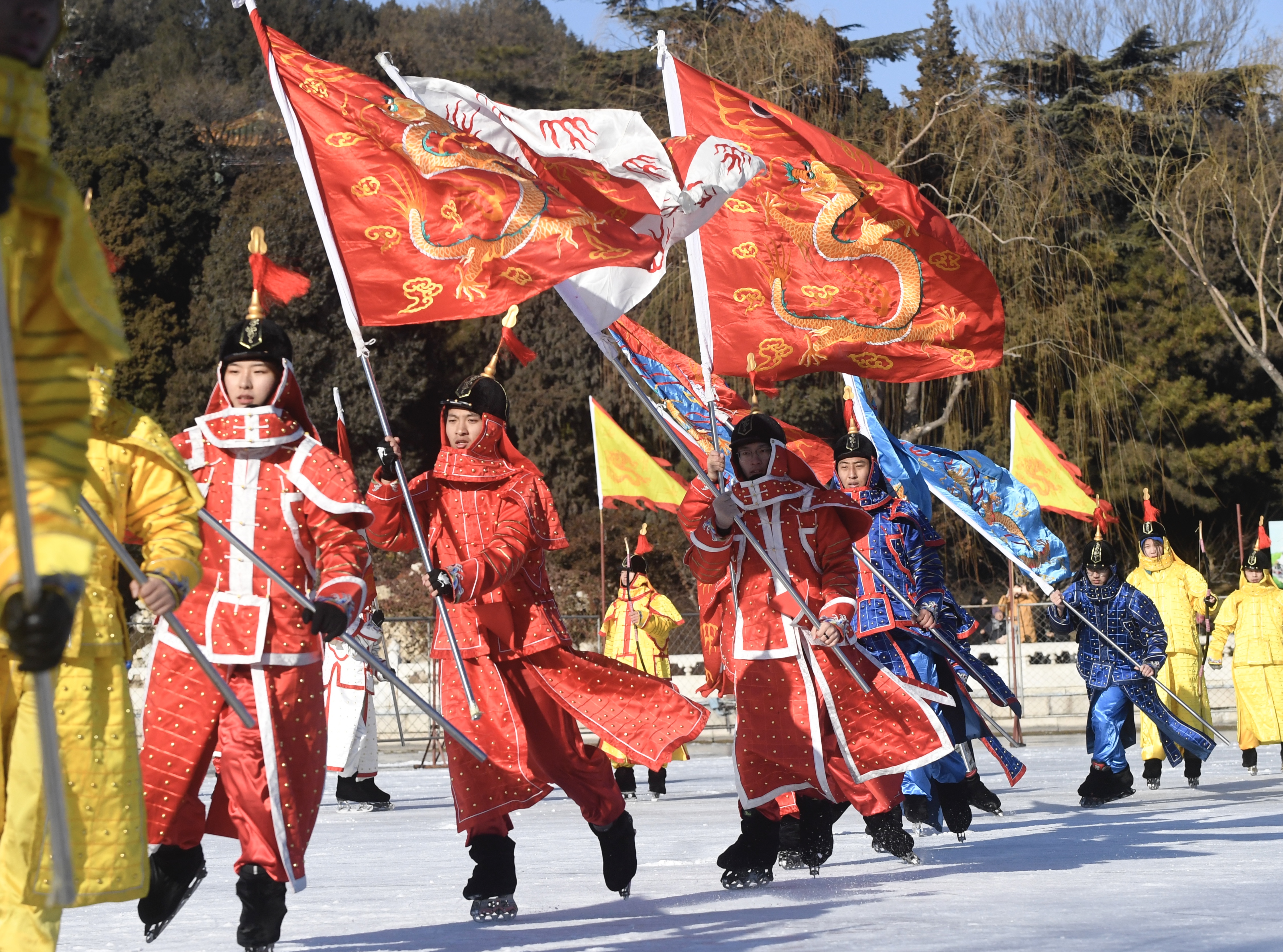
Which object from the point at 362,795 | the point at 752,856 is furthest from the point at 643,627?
the point at 752,856

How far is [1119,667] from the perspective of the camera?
1175cm

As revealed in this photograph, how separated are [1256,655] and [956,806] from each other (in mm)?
6686

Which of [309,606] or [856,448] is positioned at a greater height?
[856,448]

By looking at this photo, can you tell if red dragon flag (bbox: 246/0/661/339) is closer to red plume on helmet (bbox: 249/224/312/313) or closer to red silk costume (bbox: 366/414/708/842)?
red plume on helmet (bbox: 249/224/312/313)

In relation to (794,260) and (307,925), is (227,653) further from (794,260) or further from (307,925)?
(794,260)

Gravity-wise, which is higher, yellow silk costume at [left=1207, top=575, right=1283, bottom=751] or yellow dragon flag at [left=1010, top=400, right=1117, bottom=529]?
yellow dragon flag at [left=1010, top=400, right=1117, bottom=529]

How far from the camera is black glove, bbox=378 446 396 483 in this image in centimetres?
639

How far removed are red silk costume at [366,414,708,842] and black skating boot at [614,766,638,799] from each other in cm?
565

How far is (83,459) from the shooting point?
10.1 feet

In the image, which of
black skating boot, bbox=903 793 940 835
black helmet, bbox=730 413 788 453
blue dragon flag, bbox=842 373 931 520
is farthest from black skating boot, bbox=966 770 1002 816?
black helmet, bbox=730 413 788 453

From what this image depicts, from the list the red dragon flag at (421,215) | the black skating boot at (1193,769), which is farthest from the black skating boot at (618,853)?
the black skating boot at (1193,769)

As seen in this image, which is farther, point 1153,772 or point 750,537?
point 1153,772

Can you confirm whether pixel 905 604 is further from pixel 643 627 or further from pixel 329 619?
pixel 643 627

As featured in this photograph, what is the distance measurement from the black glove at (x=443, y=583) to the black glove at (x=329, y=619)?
1.06m
